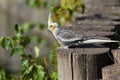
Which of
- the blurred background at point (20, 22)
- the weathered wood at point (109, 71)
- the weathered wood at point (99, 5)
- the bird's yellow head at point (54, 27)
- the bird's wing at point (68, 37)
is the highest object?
the bird's yellow head at point (54, 27)

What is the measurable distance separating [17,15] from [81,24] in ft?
22.1

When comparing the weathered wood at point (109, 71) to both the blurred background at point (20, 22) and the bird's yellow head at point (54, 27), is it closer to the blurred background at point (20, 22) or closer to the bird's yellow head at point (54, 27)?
the bird's yellow head at point (54, 27)

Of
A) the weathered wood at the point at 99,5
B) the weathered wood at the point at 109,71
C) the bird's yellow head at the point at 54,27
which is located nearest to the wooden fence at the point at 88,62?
the weathered wood at the point at 109,71

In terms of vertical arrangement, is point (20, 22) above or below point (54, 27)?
below

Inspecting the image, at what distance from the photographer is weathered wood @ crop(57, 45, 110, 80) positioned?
3742 millimetres

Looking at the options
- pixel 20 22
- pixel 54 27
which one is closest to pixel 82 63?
pixel 54 27

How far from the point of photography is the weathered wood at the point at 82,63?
3.74 m

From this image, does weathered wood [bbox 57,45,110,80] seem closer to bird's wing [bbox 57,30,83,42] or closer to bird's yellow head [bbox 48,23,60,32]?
bird's wing [bbox 57,30,83,42]

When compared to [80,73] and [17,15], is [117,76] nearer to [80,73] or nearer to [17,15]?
[80,73]

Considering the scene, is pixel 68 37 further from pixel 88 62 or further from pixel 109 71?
pixel 109 71

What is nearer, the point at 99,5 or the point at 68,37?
the point at 68,37

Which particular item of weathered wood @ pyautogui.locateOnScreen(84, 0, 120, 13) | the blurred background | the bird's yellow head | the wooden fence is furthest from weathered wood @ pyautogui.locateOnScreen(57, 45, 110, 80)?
the blurred background

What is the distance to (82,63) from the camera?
374cm

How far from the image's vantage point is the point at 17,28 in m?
5.44
